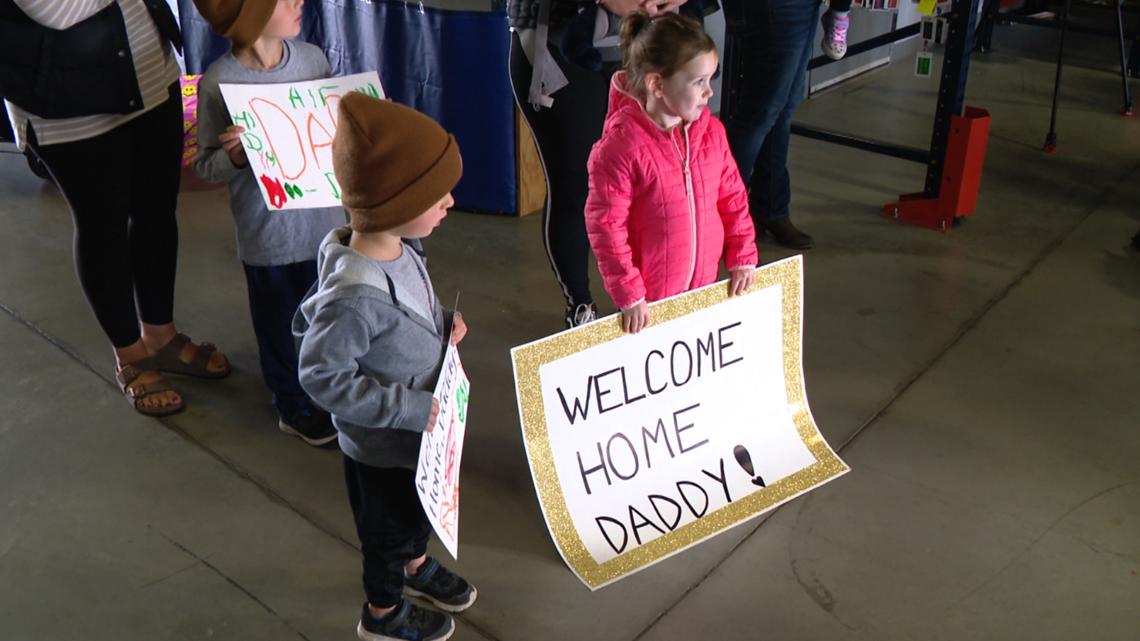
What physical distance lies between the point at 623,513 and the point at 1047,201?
3000 mm

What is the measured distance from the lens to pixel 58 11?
2381mm

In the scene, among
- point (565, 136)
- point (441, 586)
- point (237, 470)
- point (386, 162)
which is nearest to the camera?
point (386, 162)

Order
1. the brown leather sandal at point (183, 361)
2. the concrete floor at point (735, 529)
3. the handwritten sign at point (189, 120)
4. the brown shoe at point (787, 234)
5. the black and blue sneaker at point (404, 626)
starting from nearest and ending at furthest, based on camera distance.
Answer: the black and blue sneaker at point (404, 626) → the concrete floor at point (735, 529) → the brown leather sandal at point (183, 361) → the brown shoe at point (787, 234) → the handwritten sign at point (189, 120)

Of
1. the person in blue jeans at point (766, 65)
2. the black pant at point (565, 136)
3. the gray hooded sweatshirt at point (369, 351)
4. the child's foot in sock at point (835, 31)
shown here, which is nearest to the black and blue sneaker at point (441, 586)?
the gray hooded sweatshirt at point (369, 351)

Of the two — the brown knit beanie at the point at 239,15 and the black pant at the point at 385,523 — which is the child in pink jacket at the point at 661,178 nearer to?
the black pant at the point at 385,523

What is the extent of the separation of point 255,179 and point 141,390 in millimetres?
843

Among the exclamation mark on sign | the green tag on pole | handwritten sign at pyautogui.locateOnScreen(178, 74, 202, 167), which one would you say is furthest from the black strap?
the green tag on pole

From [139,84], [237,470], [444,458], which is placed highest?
[139,84]

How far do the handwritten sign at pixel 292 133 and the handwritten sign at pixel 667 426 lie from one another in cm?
74

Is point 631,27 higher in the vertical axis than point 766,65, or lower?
higher

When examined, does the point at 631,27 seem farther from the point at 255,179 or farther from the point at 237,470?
the point at 237,470

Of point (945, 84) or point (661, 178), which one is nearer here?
point (661, 178)

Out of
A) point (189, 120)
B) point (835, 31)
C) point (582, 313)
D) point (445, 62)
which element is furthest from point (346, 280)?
point (189, 120)

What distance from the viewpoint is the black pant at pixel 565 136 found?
2.74 meters
